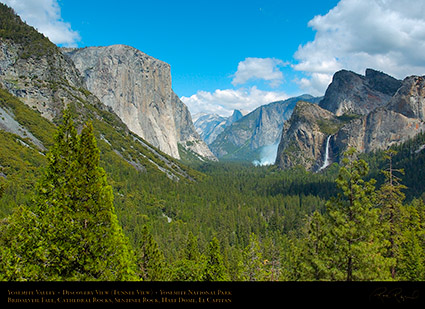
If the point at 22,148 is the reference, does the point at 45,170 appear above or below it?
below

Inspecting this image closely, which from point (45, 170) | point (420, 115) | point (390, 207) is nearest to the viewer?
point (45, 170)

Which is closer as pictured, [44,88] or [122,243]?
[122,243]

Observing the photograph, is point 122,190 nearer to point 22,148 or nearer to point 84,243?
point 22,148

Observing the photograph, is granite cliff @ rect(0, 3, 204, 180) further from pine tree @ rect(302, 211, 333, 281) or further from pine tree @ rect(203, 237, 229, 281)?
pine tree @ rect(302, 211, 333, 281)

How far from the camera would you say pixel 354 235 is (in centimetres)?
1398

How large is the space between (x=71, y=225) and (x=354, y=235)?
1367cm

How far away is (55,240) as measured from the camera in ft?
36.4

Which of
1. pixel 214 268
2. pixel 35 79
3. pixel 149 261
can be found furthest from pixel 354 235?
pixel 35 79

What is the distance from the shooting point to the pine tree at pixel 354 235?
13159mm

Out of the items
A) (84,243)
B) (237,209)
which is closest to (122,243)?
(84,243)

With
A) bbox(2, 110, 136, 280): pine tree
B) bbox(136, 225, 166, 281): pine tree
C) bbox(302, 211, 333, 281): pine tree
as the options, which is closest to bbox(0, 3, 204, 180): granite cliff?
bbox(136, 225, 166, 281): pine tree
